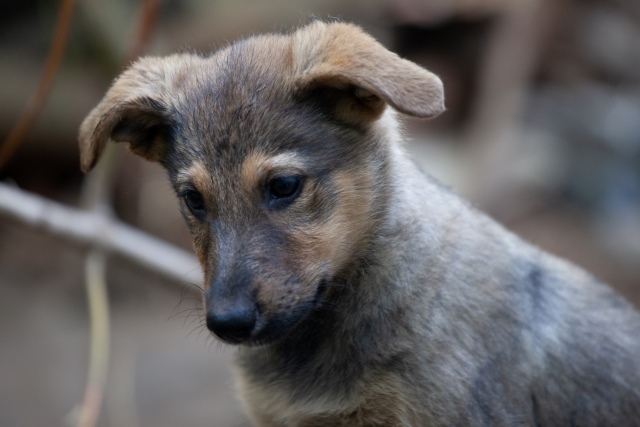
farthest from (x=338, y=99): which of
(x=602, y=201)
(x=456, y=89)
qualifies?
(x=602, y=201)

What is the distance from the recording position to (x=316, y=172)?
4184 millimetres

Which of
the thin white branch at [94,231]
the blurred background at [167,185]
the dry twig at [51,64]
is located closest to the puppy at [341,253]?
the dry twig at [51,64]

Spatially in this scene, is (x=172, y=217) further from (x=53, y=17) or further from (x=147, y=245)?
(x=147, y=245)

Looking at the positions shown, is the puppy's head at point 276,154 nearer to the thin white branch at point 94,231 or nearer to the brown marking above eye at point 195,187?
the brown marking above eye at point 195,187

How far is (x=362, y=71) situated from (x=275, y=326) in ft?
3.92

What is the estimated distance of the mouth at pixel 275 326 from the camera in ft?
12.9

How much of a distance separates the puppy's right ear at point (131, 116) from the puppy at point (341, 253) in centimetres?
1

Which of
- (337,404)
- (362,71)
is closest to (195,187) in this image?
(362,71)

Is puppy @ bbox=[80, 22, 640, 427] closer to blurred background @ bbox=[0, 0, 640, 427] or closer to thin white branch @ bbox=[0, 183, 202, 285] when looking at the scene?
thin white branch @ bbox=[0, 183, 202, 285]

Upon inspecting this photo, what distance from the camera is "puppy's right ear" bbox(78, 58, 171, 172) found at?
4422mm

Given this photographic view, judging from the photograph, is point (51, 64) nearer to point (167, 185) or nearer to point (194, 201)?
point (194, 201)

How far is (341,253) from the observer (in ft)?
14.1

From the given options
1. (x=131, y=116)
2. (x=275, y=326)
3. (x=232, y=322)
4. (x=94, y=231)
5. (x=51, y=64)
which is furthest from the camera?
(x=94, y=231)

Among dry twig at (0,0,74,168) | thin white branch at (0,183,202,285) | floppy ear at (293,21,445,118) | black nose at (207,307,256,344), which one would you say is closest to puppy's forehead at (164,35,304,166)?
floppy ear at (293,21,445,118)
